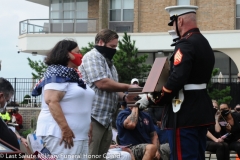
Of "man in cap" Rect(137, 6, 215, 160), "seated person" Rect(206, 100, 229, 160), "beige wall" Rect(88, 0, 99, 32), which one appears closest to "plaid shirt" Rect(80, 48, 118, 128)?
"man in cap" Rect(137, 6, 215, 160)

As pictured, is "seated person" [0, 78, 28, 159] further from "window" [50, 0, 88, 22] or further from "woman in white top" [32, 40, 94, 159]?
"window" [50, 0, 88, 22]

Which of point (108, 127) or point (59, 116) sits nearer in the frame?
point (59, 116)

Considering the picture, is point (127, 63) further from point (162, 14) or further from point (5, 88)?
point (5, 88)

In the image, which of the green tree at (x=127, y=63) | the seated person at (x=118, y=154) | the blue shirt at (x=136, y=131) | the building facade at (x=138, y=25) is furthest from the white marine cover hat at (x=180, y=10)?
the building facade at (x=138, y=25)

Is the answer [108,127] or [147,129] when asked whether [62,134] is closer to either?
[108,127]

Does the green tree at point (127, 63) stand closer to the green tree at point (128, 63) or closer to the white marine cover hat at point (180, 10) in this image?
the green tree at point (128, 63)

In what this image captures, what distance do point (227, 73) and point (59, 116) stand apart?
32.0 meters

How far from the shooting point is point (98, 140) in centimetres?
741

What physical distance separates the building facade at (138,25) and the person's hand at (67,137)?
1186 inches

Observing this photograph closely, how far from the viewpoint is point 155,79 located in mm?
6570

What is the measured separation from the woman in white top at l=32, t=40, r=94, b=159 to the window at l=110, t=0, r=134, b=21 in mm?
32422

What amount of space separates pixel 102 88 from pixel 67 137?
122 cm

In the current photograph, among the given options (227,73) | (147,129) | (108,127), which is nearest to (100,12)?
(227,73)

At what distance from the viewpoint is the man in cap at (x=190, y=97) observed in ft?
21.1
